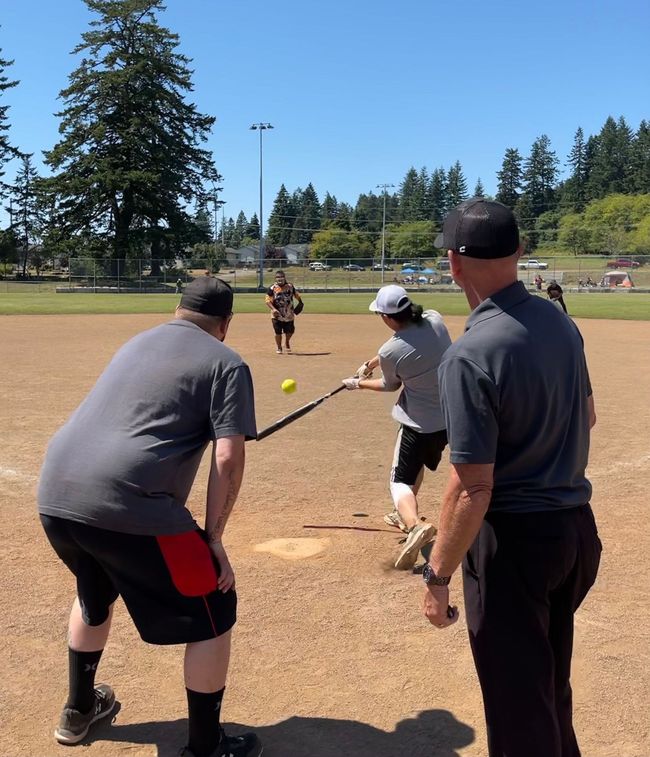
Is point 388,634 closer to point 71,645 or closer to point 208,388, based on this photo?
point 71,645

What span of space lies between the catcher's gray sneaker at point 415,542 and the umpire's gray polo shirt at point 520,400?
92.2 inches

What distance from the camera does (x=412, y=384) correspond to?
507cm

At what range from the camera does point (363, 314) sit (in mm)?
31094

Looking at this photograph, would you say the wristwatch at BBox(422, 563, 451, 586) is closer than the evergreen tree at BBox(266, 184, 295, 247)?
Yes

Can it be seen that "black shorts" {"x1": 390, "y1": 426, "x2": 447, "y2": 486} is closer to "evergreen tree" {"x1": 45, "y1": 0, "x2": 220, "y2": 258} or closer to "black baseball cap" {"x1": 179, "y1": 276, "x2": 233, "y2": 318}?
"black baseball cap" {"x1": 179, "y1": 276, "x2": 233, "y2": 318}

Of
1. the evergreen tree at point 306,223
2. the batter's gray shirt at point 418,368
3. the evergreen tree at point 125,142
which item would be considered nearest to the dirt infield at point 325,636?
the batter's gray shirt at point 418,368

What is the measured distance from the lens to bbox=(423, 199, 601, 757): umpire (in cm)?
217

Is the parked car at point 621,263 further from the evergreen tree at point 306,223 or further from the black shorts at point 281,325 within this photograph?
the evergreen tree at point 306,223

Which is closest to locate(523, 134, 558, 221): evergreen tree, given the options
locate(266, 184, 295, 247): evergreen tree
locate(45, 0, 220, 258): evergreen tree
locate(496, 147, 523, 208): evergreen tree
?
locate(496, 147, 523, 208): evergreen tree

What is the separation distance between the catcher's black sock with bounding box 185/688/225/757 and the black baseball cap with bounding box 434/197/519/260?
6.48ft

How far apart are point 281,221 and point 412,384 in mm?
156830

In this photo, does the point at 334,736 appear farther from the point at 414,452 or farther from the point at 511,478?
the point at 414,452

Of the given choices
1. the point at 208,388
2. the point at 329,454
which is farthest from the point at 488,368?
the point at 329,454

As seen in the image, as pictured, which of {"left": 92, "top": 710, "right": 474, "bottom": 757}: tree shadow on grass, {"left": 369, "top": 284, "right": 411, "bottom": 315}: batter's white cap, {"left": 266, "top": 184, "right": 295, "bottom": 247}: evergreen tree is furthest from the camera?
{"left": 266, "top": 184, "right": 295, "bottom": 247}: evergreen tree
